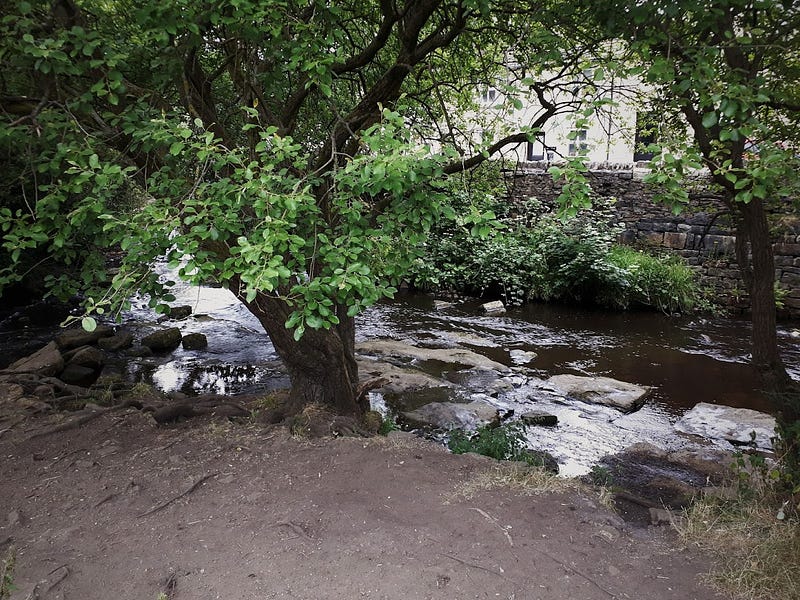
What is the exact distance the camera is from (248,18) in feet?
10.9

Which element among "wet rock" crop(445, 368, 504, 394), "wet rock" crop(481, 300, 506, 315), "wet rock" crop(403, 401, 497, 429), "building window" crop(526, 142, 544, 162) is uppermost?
"building window" crop(526, 142, 544, 162)

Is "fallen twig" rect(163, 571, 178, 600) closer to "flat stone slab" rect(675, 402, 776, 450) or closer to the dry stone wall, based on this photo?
"flat stone slab" rect(675, 402, 776, 450)

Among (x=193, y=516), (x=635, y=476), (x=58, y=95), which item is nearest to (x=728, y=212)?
(x=635, y=476)

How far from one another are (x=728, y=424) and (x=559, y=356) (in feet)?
11.0

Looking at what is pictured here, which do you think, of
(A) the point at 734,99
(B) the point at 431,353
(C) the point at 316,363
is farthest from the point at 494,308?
(A) the point at 734,99

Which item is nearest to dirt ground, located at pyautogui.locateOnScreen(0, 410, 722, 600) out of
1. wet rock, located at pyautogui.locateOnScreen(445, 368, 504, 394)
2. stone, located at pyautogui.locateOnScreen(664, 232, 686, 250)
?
wet rock, located at pyautogui.locateOnScreen(445, 368, 504, 394)

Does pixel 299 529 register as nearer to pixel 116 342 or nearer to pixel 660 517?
pixel 660 517

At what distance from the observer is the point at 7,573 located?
292 centimetres

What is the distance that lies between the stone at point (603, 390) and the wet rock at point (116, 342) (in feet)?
22.8

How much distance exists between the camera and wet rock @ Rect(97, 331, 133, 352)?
31.9ft

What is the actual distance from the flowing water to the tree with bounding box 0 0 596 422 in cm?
299

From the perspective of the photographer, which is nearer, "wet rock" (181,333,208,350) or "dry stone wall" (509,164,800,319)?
"wet rock" (181,333,208,350)

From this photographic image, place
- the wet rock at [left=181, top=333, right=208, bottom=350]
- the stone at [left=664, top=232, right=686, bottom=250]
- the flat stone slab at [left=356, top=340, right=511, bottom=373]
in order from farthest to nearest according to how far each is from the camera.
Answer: the stone at [left=664, top=232, right=686, bottom=250] → the wet rock at [left=181, top=333, right=208, bottom=350] → the flat stone slab at [left=356, top=340, right=511, bottom=373]

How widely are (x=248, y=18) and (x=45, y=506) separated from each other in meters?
3.23
